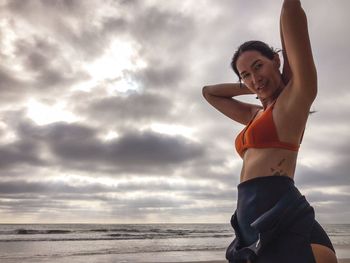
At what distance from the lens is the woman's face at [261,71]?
1.80 m

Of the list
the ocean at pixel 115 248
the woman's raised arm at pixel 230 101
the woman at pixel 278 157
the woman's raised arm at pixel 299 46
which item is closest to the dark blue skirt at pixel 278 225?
the woman at pixel 278 157

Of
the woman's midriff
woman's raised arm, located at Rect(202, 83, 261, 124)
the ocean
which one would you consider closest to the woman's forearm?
woman's raised arm, located at Rect(202, 83, 261, 124)

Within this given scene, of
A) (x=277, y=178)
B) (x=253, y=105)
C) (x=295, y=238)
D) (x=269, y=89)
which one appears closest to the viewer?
(x=295, y=238)

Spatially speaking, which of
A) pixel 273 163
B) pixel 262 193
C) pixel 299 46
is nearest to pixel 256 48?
pixel 299 46

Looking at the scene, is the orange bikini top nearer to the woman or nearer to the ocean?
the woman

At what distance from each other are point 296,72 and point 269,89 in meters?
0.26

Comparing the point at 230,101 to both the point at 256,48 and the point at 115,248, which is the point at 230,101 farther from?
the point at 115,248

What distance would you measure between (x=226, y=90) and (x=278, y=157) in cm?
83

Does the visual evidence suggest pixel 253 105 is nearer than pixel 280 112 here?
No

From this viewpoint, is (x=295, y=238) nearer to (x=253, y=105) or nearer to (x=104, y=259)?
(x=253, y=105)

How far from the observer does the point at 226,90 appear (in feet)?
7.84

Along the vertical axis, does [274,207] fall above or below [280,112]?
below

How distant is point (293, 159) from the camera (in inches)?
66.2

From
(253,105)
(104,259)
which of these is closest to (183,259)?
(104,259)
